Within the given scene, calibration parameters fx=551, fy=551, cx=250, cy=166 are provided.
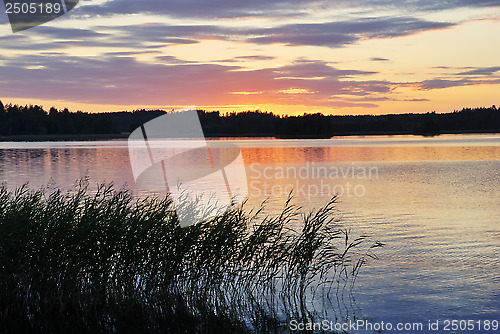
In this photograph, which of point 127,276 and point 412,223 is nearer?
point 127,276

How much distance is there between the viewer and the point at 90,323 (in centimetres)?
1198

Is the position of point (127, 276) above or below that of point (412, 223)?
above

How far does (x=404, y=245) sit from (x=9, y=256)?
47.7 ft

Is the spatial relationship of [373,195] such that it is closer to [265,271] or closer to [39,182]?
[265,271]

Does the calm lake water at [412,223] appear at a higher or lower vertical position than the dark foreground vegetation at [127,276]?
lower

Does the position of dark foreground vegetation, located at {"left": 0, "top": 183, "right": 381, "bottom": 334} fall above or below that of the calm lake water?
above

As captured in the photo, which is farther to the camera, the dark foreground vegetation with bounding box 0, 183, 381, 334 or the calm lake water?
the calm lake water

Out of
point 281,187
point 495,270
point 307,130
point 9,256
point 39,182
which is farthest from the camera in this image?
point 307,130

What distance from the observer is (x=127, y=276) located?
1266cm

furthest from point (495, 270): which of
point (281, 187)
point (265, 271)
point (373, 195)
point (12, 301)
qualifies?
point (281, 187)

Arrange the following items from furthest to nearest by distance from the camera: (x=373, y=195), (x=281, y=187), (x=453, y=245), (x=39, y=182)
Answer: (x=39, y=182) < (x=281, y=187) < (x=373, y=195) < (x=453, y=245)

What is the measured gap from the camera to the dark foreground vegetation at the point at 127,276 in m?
12.0

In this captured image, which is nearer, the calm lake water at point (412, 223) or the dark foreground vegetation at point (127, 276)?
the dark foreground vegetation at point (127, 276)

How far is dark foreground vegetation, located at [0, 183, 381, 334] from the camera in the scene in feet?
39.3
